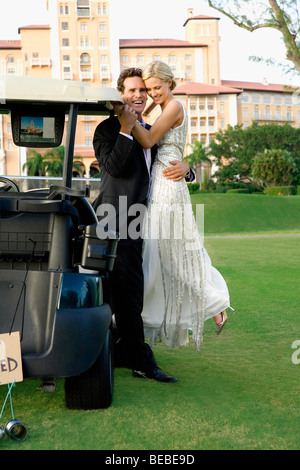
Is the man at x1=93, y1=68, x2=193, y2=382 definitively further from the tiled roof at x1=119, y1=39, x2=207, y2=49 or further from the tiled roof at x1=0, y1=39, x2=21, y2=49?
the tiled roof at x1=0, y1=39, x2=21, y2=49

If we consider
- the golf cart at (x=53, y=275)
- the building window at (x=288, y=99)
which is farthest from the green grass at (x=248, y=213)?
the building window at (x=288, y=99)

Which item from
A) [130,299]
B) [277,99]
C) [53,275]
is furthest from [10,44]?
[53,275]

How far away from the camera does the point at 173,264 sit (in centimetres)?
499

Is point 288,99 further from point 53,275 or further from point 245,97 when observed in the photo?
point 53,275

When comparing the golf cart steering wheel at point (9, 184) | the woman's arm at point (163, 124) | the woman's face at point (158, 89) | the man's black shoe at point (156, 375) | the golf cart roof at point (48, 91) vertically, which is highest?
the woman's face at point (158, 89)

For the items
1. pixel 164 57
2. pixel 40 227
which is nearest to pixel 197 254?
pixel 40 227

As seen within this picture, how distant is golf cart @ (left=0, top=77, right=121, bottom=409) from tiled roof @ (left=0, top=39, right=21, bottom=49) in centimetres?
10552

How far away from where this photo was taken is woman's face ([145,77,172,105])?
189 inches

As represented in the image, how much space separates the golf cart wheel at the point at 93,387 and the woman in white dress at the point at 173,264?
42.2 inches

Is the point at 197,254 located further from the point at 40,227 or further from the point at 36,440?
the point at 36,440

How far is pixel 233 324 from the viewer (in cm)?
715

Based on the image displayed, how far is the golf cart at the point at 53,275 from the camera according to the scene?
3.48 meters

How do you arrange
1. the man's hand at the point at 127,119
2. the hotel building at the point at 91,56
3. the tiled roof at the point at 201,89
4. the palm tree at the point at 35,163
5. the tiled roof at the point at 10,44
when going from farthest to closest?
the tiled roof at the point at 10,44 → the hotel building at the point at 91,56 → the tiled roof at the point at 201,89 → the palm tree at the point at 35,163 → the man's hand at the point at 127,119

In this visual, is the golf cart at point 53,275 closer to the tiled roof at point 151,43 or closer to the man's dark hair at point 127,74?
the man's dark hair at point 127,74
